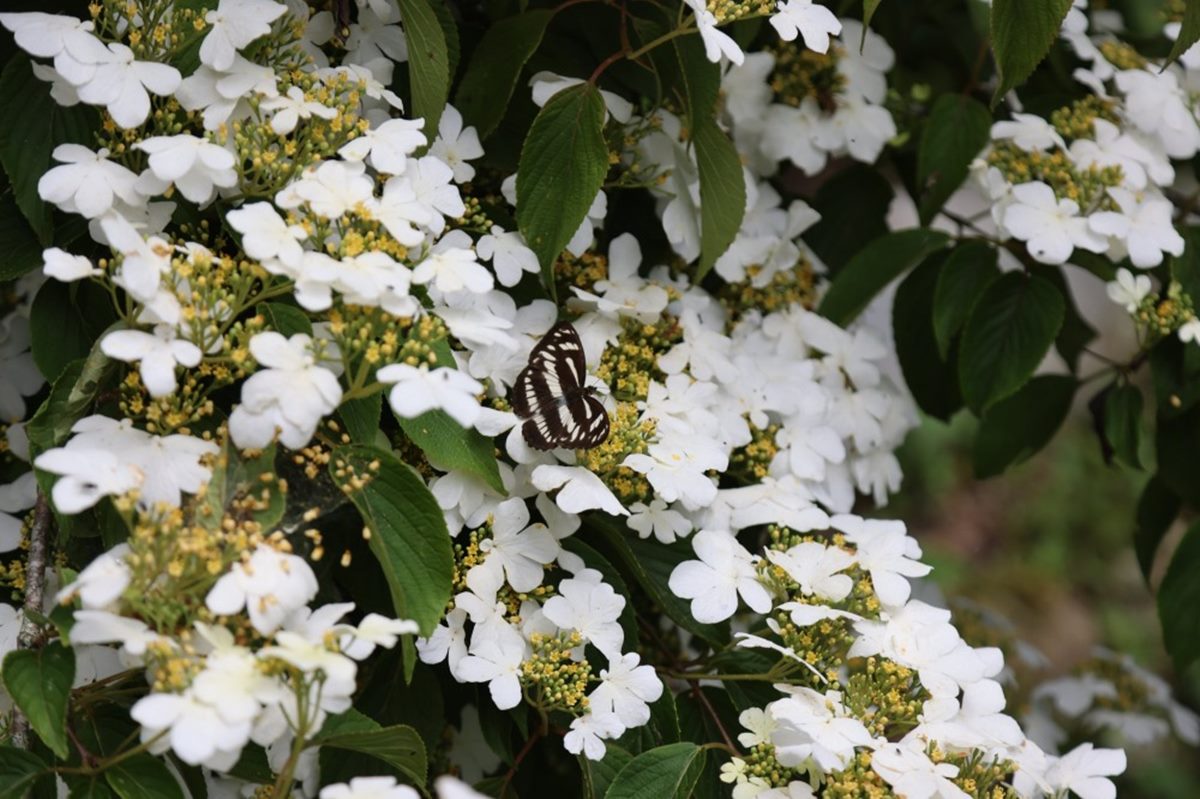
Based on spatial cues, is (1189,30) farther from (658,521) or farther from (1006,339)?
(658,521)

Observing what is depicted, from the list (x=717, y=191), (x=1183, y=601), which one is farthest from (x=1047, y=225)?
(x=1183, y=601)

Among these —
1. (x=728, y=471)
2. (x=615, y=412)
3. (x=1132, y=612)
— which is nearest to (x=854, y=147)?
(x=728, y=471)

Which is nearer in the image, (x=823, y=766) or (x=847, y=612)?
(x=823, y=766)

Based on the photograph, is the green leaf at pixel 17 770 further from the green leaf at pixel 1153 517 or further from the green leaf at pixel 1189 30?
the green leaf at pixel 1153 517

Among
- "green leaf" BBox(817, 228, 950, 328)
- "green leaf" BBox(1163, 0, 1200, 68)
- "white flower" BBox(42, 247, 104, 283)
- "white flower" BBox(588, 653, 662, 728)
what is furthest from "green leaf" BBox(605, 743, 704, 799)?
"green leaf" BBox(1163, 0, 1200, 68)

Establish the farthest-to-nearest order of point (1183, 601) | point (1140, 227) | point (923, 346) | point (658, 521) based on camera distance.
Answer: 1. point (923, 346)
2. point (1183, 601)
3. point (1140, 227)
4. point (658, 521)

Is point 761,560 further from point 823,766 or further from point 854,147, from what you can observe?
point 854,147
